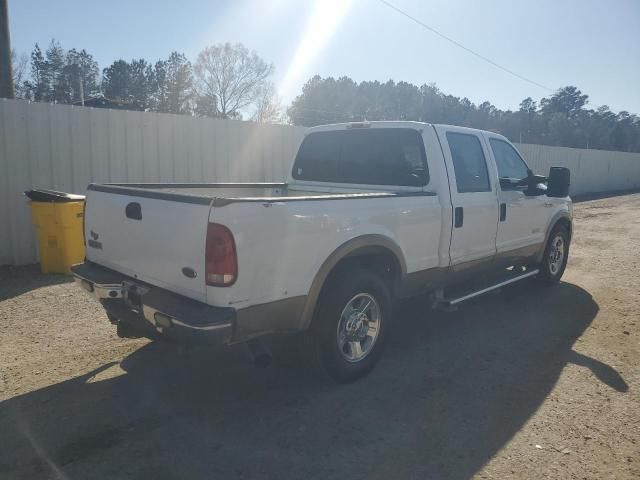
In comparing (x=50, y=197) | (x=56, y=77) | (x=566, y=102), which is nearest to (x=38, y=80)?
(x=56, y=77)

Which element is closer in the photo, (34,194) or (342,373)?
(342,373)

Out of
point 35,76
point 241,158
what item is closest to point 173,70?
point 35,76

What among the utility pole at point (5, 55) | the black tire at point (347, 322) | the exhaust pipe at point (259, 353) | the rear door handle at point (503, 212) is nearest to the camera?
the exhaust pipe at point (259, 353)

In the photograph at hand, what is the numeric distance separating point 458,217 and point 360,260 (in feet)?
4.06

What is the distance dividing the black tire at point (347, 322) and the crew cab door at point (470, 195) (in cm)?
109

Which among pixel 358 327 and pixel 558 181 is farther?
pixel 558 181

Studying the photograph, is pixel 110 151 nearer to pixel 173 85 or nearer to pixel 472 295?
pixel 472 295

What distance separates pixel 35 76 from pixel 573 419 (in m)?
62.6

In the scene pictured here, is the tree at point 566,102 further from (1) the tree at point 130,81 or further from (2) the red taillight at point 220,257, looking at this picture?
(2) the red taillight at point 220,257

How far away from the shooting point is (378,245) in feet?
12.7

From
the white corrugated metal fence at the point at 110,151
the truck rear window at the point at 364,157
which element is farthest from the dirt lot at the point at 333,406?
the white corrugated metal fence at the point at 110,151

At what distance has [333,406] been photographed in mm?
3578

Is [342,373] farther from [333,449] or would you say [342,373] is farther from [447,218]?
[447,218]

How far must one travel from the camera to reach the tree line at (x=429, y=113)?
178ft
